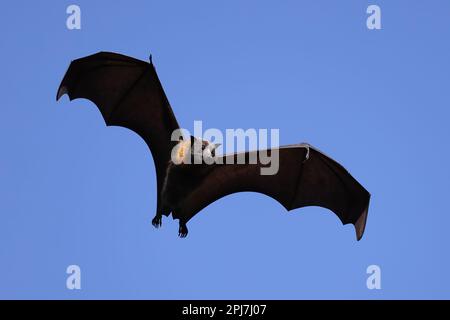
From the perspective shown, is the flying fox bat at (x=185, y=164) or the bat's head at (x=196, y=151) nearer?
the bat's head at (x=196, y=151)

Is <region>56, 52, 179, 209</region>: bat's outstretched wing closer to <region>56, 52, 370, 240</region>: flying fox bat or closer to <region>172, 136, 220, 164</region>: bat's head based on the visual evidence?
<region>56, 52, 370, 240</region>: flying fox bat

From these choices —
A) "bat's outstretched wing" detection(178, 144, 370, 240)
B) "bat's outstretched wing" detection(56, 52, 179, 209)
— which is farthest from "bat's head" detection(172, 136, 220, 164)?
"bat's outstretched wing" detection(56, 52, 179, 209)

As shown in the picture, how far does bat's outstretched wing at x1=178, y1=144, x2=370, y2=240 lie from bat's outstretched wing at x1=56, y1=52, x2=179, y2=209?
3.98 feet

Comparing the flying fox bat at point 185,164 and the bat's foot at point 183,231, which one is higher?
the flying fox bat at point 185,164

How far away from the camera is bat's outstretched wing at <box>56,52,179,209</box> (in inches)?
675

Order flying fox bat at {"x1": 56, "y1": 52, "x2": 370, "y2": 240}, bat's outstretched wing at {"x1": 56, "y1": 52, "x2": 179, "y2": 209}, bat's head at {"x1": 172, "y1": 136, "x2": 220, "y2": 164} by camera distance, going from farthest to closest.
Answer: bat's outstretched wing at {"x1": 56, "y1": 52, "x2": 179, "y2": 209} < flying fox bat at {"x1": 56, "y1": 52, "x2": 370, "y2": 240} < bat's head at {"x1": 172, "y1": 136, "x2": 220, "y2": 164}

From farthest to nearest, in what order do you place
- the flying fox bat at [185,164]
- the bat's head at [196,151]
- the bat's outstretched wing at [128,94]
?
the bat's outstretched wing at [128,94], the flying fox bat at [185,164], the bat's head at [196,151]

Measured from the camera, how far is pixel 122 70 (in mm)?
17516

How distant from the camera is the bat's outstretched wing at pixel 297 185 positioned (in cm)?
1670

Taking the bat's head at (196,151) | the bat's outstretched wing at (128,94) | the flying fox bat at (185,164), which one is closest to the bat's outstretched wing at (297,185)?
the flying fox bat at (185,164)

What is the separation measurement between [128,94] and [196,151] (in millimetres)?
2658

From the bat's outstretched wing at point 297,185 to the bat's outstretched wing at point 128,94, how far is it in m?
1.21

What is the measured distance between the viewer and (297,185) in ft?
57.6

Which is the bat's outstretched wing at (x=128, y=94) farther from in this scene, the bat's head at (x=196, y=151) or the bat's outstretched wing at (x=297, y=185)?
the bat's outstretched wing at (x=297, y=185)
